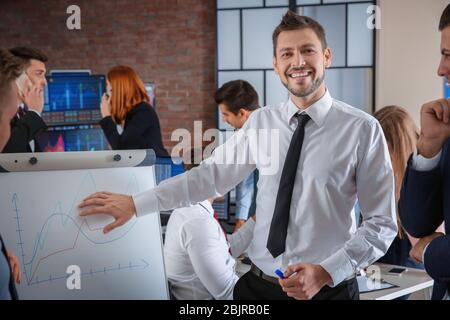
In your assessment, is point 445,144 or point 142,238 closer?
point 445,144

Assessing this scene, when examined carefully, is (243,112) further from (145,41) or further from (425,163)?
(145,41)

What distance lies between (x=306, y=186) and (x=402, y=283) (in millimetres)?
866

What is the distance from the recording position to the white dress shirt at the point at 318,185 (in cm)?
152

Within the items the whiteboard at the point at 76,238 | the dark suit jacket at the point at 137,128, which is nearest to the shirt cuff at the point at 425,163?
the whiteboard at the point at 76,238

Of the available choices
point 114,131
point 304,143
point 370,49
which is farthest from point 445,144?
point 370,49

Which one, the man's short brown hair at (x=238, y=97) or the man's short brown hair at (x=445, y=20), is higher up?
the man's short brown hair at (x=445, y=20)

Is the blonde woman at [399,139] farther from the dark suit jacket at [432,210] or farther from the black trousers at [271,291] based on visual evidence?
the dark suit jacket at [432,210]

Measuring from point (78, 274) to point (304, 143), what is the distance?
790mm

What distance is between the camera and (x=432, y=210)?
4.11ft

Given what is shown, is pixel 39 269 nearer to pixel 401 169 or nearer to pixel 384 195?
pixel 384 195

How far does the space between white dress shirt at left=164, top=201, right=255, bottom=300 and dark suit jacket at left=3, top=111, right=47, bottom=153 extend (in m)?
0.83

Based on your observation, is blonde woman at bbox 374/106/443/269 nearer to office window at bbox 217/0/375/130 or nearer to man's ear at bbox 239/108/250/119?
man's ear at bbox 239/108/250/119

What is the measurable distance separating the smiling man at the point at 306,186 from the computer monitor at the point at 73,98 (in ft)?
8.58

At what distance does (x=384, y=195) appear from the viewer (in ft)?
5.00
